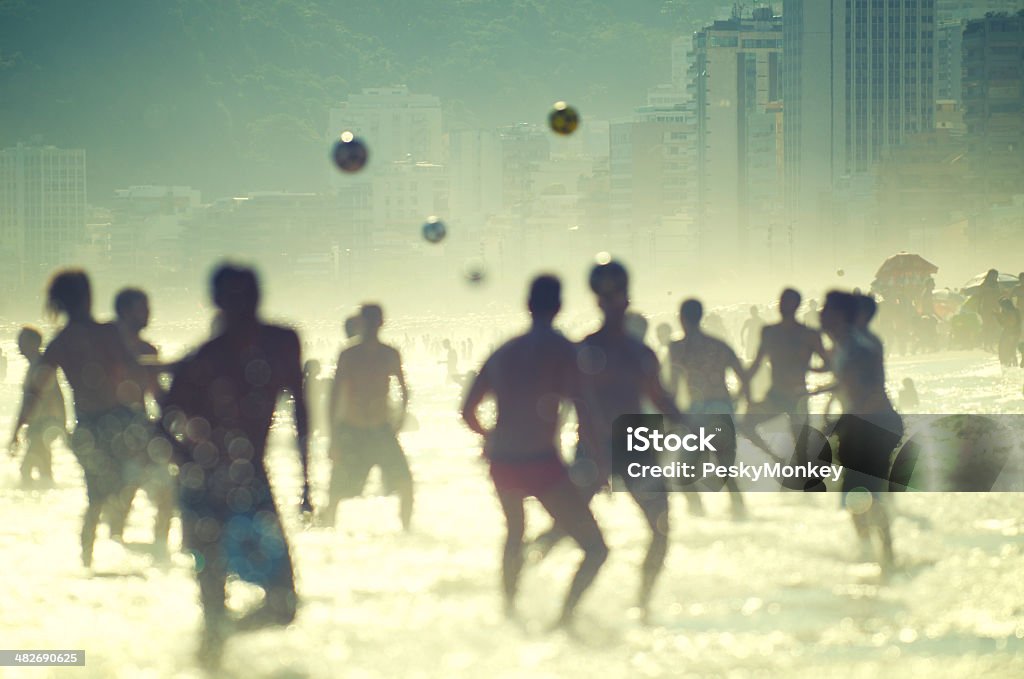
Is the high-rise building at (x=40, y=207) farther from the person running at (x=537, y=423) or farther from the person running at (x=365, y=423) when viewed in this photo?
the person running at (x=537, y=423)

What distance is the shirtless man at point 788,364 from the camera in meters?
9.88

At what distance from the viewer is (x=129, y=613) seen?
693 cm

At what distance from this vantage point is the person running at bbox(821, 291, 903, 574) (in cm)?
782

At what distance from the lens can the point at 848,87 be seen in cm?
15438

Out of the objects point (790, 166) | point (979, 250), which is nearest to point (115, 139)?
point (790, 166)

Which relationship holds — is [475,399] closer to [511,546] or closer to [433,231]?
[511,546]

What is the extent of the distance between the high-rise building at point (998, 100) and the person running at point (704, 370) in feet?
356

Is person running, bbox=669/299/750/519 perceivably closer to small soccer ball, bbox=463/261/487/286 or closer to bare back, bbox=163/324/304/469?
bare back, bbox=163/324/304/469

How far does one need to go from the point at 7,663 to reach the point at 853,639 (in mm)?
3072

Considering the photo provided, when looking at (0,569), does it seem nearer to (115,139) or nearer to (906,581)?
(906,581)

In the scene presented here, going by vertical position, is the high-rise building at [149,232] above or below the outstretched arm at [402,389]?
above

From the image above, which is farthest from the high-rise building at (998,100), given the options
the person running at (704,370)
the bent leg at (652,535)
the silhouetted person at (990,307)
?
the bent leg at (652,535)

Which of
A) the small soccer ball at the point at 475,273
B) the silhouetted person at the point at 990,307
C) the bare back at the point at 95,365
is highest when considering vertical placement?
the small soccer ball at the point at 475,273

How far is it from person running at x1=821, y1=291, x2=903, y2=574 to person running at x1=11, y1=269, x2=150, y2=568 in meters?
3.41
